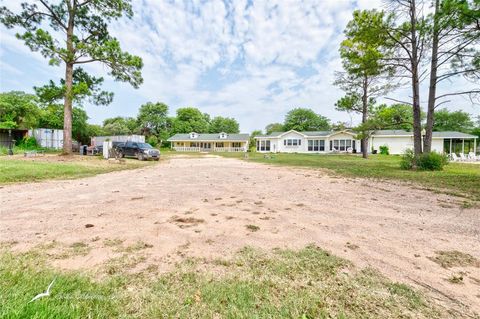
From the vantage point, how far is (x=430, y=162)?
33.8 feet

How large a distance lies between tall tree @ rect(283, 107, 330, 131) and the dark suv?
42.2m

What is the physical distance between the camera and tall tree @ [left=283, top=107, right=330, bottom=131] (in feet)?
176

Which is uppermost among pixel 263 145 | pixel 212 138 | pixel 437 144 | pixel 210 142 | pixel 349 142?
pixel 212 138

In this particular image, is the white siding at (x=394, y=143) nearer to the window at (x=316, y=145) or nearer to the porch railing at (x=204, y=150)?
the window at (x=316, y=145)

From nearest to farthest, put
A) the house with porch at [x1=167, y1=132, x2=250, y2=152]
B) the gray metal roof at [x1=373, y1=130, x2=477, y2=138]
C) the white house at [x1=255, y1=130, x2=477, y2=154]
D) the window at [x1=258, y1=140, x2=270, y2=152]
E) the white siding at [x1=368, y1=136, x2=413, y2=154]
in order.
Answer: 1. the gray metal roof at [x1=373, y1=130, x2=477, y2=138]
2. the white house at [x1=255, y1=130, x2=477, y2=154]
3. the white siding at [x1=368, y1=136, x2=413, y2=154]
4. the window at [x1=258, y1=140, x2=270, y2=152]
5. the house with porch at [x1=167, y1=132, x2=250, y2=152]

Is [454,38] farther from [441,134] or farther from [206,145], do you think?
[206,145]

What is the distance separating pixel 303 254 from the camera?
235 cm

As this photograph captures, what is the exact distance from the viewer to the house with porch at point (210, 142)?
43.3 m

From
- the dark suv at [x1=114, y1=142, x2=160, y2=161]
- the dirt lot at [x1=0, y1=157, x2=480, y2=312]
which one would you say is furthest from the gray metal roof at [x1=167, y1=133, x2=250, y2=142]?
the dirt lot at [x1=0, y1=157, x2=480, y2=312]

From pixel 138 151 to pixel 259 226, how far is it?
51.4ft

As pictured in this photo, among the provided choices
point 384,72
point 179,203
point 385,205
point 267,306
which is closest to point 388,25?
point 384,72

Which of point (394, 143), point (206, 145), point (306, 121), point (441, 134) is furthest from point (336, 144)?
point (206, 145)

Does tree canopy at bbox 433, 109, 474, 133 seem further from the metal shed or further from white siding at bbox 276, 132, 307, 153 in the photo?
the metal shed

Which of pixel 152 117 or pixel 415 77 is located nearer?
pixel 415 77
